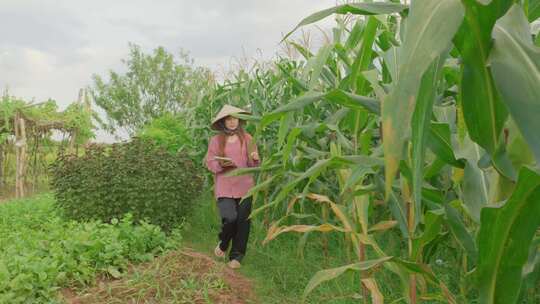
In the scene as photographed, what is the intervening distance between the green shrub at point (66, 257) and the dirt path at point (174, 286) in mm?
143

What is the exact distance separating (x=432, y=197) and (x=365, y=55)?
670 millimetres

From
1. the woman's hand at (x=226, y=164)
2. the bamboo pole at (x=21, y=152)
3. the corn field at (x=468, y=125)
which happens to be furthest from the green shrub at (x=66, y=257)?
the bamboo pole at (x=21, y=152)

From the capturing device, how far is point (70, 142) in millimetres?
Result: 14188

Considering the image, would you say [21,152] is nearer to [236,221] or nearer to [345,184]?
[236,221]

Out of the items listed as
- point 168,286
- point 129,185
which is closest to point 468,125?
point 168,286

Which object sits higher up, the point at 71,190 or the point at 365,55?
the point at 365,55

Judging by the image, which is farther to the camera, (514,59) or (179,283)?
(179,283)

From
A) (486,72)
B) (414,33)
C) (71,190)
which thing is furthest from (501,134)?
(71,190)

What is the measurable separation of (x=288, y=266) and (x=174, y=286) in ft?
3.84

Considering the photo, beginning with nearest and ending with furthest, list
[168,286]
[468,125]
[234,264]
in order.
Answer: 1. [468,125]
2. [168,286]
3. [234,264]

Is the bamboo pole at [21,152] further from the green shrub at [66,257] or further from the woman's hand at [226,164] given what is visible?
the woman's hand at [226,164]

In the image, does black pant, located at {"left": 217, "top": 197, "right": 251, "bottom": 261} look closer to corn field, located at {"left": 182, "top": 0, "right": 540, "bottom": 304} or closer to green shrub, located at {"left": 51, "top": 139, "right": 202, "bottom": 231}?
green shrub, located at {"left": 51, "top": 139, "right": 202, "bottom": 231}

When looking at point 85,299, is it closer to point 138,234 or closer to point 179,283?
point 179,283

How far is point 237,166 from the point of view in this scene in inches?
200
